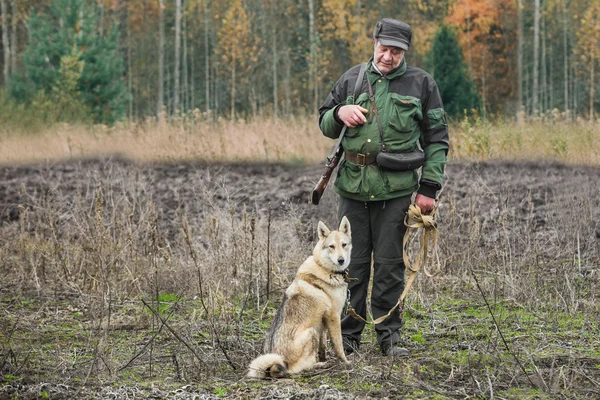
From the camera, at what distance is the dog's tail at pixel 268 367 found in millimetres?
4656

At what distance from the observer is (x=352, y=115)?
499 centimetres

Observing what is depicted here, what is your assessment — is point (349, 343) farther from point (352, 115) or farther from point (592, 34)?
point (592, 34)

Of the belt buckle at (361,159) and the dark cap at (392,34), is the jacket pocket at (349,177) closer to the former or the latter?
the belt buckle at (361,159)

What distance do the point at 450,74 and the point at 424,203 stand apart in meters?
18.2

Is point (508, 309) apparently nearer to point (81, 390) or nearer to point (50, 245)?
point (81, 390)

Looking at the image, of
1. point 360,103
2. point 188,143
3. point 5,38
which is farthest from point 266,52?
point 360,103

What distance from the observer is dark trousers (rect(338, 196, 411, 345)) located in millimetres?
5125

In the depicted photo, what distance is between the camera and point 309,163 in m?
14.0

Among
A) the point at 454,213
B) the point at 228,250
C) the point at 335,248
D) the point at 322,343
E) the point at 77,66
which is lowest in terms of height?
the point at 322,343

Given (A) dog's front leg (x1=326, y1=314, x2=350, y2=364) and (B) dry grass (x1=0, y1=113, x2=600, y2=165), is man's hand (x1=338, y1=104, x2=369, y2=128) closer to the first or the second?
(A) dog's front leg (x1=326, y1=314, x2=350, y2=364)

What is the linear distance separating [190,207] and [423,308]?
519 cm

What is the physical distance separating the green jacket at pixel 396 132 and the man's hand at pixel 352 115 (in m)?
0.07

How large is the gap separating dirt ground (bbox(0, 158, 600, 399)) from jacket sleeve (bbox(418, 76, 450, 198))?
1099 millimetres

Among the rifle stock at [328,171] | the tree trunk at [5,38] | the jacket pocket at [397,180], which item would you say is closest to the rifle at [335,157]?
the rifle stock at [328,171]
